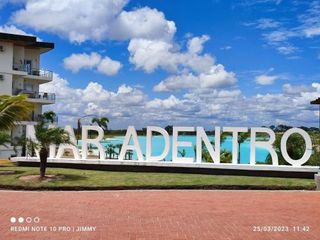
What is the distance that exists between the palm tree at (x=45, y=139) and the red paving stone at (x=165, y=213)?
3.07m

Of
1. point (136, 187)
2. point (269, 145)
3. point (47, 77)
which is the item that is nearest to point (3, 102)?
point (136, 187)

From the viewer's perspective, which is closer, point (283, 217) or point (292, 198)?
point (283, 217)

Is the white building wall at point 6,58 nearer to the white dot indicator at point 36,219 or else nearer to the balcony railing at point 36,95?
the balcony railing at point 36,95

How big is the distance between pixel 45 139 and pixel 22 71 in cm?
3021

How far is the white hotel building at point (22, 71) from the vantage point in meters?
45.8

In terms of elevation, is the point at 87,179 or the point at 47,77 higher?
the point at 47,77

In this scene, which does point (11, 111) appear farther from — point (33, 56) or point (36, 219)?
point (33, 56)

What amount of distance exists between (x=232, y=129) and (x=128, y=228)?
503 inches

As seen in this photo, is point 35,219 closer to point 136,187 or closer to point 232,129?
point 136,187

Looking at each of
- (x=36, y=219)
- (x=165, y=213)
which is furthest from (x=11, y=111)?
(x=165, y=213)

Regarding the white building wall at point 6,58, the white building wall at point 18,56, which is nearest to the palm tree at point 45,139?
the white building wall at point 6,58

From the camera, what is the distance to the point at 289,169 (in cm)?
2117

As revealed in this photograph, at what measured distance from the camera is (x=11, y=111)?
69.3 feet

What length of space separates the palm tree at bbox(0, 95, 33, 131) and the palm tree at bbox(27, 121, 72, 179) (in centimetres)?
198
